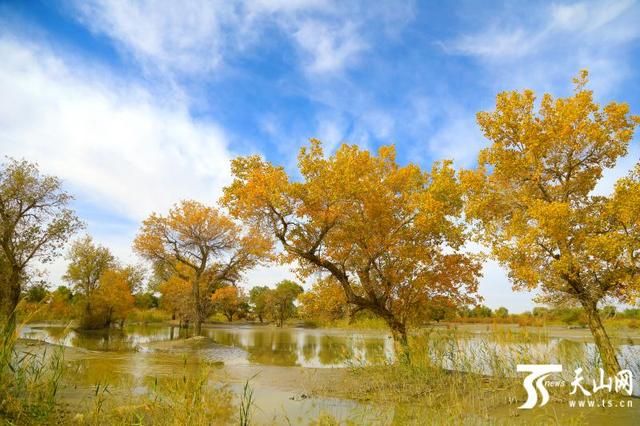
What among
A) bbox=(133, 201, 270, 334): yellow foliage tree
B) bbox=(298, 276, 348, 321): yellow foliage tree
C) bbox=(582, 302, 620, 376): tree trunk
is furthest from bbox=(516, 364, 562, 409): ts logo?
bbox=(133, 201, 270, 334): yellow foliage tree

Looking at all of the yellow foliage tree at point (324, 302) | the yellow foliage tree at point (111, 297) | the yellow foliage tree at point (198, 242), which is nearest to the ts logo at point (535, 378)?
the yellow foliage tree at point (324, 302)

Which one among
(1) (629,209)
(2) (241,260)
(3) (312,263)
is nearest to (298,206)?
(3) (312,263)

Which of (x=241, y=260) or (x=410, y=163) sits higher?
(x=410, y=163)

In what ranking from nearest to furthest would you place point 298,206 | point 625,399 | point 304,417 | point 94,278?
point 304,417 < point 625,399 < point 298,206 < point 94,278

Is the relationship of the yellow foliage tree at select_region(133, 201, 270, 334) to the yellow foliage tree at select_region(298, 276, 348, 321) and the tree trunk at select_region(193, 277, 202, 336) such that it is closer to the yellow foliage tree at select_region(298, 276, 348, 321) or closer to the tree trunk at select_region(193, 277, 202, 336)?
the tree trunk at select_region(193, 277, 202, 336)

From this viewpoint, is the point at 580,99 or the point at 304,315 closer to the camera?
the point at 580,99

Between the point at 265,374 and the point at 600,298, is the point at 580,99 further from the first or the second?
the point at 265,374

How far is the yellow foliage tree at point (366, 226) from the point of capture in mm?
16297

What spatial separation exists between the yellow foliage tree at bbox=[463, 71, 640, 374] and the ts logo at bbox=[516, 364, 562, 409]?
134 inches

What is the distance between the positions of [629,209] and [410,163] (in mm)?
8580

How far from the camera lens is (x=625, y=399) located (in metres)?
10.2

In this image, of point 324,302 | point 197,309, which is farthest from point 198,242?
point 324,302

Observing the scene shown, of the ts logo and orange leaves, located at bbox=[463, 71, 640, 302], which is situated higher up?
orange leaves, located at bbox=[463, 71, 640, 302]

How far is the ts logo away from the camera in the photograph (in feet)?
32.7
